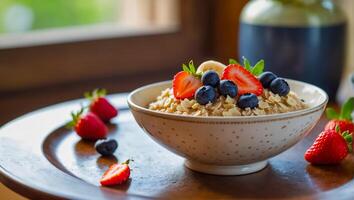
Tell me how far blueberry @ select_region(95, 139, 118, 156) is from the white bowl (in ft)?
0.39

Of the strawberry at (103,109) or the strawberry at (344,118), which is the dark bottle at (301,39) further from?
the strawberry at (103,109)

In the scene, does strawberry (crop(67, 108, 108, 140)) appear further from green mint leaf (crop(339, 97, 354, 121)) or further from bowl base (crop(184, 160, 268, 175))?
green mint leaf (crop(339, 97, 354, 121))

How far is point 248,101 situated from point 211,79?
0.07 meters

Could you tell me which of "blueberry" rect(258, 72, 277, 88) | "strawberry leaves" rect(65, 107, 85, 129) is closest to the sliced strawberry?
"blueberry" rect(258, 72, 277, 88)

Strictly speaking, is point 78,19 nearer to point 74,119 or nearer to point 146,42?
point 146,42

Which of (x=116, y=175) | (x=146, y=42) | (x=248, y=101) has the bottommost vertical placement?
(x=146, y=42)

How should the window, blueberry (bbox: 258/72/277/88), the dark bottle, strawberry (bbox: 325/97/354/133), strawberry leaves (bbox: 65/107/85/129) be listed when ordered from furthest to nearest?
1. the window
2. the dark bottle
3. strawberry leaves (bbox: 65/107/85/129)
4. strawberry (bbox: 325/97/354/133)
5. blueberry (bbox: 258/72/277/88)

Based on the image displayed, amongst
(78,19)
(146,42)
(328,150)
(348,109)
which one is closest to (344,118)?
(348,109)

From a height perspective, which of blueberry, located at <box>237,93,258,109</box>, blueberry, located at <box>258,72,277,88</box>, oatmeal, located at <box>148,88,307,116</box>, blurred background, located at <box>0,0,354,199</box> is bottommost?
blurred background, located at <box>0,0,354,199</box>

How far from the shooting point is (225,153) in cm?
99

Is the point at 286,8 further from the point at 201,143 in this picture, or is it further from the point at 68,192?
the point at 68,192

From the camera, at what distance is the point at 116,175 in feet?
3.24

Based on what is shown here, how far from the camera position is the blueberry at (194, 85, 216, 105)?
988 millimetres

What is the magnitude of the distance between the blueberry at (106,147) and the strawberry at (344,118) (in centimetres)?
41
